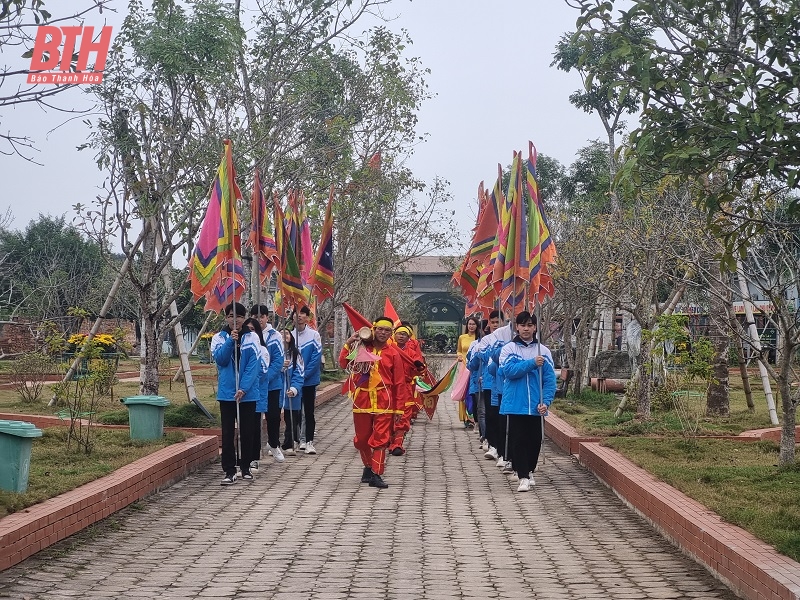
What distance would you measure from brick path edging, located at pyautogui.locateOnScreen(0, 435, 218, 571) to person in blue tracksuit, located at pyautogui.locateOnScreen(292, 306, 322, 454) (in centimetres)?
229

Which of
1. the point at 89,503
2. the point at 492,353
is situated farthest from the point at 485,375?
the point at 89,503

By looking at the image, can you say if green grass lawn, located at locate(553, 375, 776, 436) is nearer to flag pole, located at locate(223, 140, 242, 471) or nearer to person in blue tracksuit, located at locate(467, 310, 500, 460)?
person in blue tracksuit, located at locate(467, 310, 500, 460)

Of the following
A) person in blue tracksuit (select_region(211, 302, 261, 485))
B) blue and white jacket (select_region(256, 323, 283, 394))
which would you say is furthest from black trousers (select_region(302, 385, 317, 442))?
person in blue tracksuit (select_region(211, 302, 261, 485))

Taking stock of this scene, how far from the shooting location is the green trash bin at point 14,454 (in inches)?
324

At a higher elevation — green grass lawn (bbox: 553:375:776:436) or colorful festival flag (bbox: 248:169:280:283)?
colorful festival flag (bbox: 248:169:280:283)

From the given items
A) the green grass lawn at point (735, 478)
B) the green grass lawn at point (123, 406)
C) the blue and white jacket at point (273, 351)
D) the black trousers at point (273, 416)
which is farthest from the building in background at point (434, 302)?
the green grass lawn at point (735, 478)

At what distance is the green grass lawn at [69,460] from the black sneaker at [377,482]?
7.73ft

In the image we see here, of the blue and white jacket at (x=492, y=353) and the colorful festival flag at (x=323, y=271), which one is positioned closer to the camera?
the blue and white jacket at (x=492, y=353)

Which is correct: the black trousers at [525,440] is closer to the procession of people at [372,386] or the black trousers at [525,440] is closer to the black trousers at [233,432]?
the procession of people at [372,386]

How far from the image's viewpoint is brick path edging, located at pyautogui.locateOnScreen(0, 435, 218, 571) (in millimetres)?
7175

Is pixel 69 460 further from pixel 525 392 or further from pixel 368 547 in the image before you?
pixel 525 392

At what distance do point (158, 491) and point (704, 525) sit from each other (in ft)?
17.4

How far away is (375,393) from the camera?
462 inches

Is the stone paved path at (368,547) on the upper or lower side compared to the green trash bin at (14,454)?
lower
